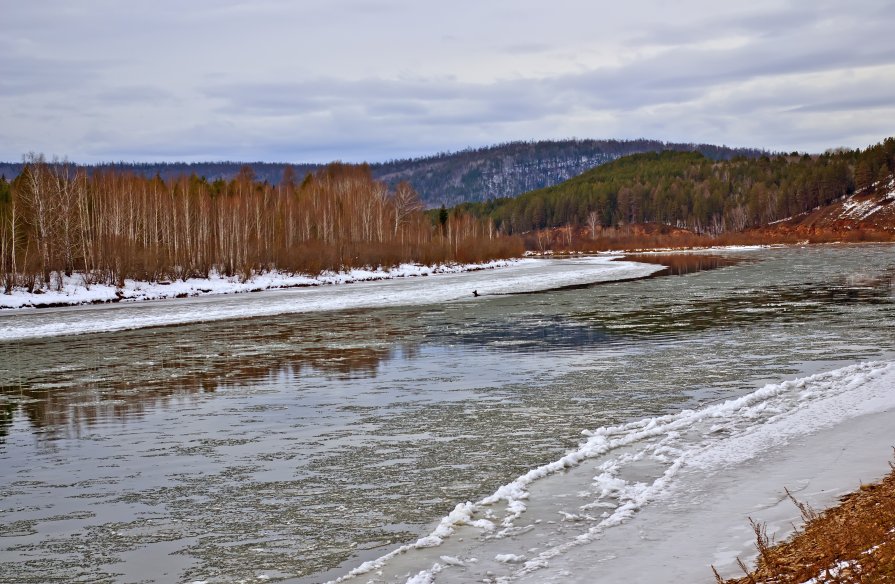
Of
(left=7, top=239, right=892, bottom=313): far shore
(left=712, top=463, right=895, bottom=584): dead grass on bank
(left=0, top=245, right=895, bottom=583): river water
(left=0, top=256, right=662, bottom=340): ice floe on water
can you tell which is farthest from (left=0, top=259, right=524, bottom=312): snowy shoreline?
(left=712, top=463, right=895, bottom=584): dead grass on bank

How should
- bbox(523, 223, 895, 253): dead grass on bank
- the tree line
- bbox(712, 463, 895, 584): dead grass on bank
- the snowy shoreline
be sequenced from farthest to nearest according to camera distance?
bbox(523, 223, 895, 253): dead grass on bank → the tree line → the snowy shoreline → bbox(712, 463, 895, 584): dead grass on bank

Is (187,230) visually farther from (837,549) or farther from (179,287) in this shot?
(837,549)

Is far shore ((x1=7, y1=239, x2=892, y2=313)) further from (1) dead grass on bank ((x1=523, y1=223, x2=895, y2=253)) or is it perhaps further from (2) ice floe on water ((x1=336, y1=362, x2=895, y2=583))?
(1) dead grass on bank ((x1=523, y1=223, x2=895, y2=253))

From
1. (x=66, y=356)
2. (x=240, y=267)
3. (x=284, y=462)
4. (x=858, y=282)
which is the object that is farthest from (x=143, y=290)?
(x=284, y=462)

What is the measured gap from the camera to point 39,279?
4838cm

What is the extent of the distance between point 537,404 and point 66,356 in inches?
601

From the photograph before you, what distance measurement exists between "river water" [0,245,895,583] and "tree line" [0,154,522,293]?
2173 centimetres

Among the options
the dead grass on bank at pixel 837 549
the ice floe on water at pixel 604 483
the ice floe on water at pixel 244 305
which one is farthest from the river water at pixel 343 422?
the dead grass on bank at pixel 837 549

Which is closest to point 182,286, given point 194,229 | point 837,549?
point 194,229

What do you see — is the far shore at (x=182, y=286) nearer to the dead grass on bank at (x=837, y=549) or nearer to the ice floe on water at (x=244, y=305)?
the ice floe on water at (x=244, y=305)

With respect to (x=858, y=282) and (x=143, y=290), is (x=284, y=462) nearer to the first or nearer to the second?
(x=858, y=282)

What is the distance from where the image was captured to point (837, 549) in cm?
580

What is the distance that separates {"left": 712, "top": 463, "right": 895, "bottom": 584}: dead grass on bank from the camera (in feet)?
17.1

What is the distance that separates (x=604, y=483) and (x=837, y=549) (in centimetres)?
347
